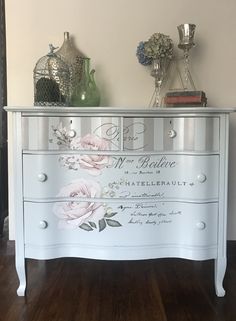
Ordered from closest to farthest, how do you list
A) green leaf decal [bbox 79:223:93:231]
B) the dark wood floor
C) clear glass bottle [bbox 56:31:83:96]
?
the dark wood floor, green leaf decal [bbox 79:223:93:231], clear glass bottle [bbox 56:31:83:96]

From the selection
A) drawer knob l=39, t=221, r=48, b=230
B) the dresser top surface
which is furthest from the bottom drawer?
the dresser top surface

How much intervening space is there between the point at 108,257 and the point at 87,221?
0.20 metres

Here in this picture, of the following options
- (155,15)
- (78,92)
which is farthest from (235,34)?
(78,92)

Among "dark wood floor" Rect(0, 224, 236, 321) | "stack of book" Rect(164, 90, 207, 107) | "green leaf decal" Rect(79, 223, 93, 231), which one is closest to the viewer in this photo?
"dark wood floor" Rect(0, 224, 236, 321)

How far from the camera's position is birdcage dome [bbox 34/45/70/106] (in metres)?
1.81

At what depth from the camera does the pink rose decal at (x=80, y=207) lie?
5.72ft

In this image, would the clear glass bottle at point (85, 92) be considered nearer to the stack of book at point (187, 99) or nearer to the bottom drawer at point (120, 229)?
the stack of book at point (187, 99)

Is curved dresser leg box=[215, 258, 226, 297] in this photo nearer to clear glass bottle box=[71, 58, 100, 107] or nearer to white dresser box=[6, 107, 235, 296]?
white dresser box=[6, 107, 235, 296]

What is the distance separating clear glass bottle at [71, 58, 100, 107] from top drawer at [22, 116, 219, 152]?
283 millimetres

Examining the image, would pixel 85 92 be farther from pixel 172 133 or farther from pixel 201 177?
pixel 201 177

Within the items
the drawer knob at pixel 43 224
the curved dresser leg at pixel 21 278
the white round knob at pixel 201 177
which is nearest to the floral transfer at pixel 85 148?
the drawer knob at pixel 43 224

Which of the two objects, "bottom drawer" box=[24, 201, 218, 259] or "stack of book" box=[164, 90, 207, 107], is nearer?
"bottom drawer" box=[24, 201, 218, 259]

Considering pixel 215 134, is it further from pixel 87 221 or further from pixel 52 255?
pixel 52 255

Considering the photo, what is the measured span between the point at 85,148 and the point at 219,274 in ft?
2.92
